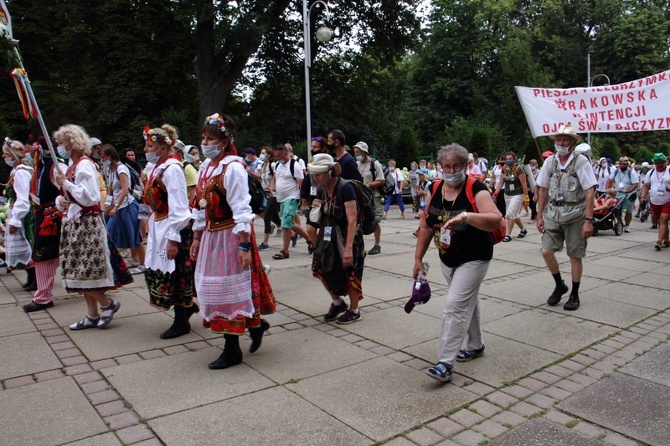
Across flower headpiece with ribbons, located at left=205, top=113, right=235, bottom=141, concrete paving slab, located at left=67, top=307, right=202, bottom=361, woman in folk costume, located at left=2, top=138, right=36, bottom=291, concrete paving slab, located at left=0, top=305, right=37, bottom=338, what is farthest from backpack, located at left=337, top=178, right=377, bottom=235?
woman in folk costume, located at left=2, top=138, right=36, bottom=291

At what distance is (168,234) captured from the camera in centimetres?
451

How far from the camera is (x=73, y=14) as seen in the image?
2147cm

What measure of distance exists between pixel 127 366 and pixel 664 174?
9.67 metres

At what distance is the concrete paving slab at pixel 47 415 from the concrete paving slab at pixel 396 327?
2451 mm

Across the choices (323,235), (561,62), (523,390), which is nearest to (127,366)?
(323,235)

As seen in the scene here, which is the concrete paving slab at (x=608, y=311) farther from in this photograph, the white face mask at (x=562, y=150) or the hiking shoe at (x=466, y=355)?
the hiking shoe at (x=466, y=355)

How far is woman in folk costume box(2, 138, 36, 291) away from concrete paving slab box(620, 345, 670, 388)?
20.8 ft

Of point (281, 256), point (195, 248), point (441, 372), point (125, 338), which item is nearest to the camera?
point (441, 372)

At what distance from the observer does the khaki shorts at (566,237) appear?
598 centimetres

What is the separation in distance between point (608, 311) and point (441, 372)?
116 inches

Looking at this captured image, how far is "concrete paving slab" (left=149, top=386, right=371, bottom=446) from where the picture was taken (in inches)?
127

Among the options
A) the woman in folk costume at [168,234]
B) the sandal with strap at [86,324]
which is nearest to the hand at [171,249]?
the woman in folk costume at [168,234]

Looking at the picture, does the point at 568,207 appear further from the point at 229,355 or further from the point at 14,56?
the point at 14,56

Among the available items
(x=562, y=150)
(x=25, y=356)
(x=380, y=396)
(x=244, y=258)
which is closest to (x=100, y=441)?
(x=244, y=258)
